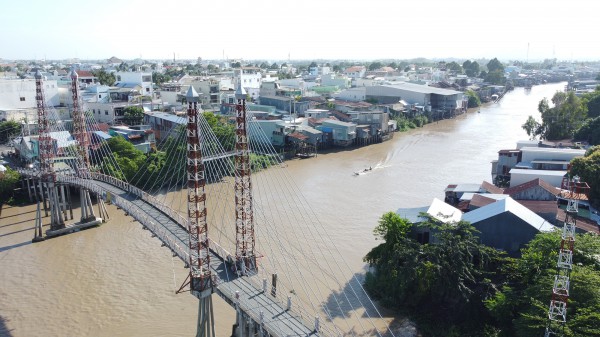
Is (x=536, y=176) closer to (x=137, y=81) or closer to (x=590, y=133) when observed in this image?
(x=590, y=133)

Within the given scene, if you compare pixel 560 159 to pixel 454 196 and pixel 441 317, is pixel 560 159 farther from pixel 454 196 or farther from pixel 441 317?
pixel 441 317

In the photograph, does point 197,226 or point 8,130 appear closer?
point 197,226

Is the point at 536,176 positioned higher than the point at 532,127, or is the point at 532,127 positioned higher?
the point at 532,127

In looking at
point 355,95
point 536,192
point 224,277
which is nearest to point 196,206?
point 224,277

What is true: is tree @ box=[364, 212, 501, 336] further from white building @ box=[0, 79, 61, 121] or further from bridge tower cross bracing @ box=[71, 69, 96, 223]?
white building @ box=[0, 79, 61, 121]

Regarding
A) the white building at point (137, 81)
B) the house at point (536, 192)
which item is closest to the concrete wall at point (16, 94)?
the white building at point (137, 81)

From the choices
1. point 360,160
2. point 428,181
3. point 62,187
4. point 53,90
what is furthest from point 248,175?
point 53,90
